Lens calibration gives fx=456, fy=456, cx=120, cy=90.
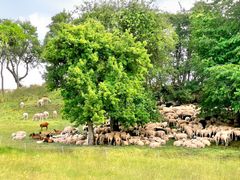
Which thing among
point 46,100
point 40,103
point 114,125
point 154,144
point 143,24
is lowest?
point 154,144

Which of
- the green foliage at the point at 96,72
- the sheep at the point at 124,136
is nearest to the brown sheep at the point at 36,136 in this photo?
the green foliage at the point at 96,72

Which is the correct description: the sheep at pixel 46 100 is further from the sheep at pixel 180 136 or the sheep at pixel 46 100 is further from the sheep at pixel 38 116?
the sheep at pixel 180 136

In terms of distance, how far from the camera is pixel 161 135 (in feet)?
105

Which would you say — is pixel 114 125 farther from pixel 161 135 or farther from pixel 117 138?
pixel 161 135

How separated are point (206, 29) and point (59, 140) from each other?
13860 millimetres

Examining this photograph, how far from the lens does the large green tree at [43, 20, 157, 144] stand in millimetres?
28516

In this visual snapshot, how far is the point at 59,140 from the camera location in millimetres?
31734

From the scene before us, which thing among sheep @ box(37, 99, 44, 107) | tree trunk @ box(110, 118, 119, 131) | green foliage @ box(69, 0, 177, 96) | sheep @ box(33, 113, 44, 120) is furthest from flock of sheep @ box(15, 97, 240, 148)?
sheep @ box(37, 99, 44, 107)

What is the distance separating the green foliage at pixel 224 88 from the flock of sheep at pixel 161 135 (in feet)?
5.63

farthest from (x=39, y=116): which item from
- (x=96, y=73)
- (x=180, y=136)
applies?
(x=180, y=136)

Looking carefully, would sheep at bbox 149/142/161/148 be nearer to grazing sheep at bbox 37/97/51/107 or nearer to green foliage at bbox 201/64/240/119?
green foliage at bbox 201/64/240/119

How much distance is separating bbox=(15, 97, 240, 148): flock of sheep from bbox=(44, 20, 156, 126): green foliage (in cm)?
138

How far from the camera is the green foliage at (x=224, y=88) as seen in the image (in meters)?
28.7

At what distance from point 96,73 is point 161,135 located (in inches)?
259
